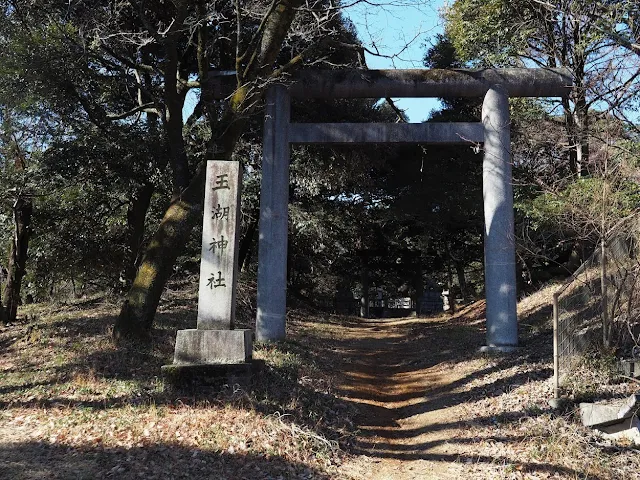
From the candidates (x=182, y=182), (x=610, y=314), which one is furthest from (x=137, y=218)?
(x=610, y=314)

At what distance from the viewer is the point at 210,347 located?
7.78 meters

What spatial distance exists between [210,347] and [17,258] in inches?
296

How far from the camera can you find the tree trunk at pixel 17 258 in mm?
12797

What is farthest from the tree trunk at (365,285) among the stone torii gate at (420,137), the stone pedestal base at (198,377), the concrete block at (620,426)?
the concrete block at (620,426)

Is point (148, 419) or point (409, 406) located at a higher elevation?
point (148, 419)

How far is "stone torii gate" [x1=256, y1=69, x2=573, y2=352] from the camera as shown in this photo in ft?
37.4

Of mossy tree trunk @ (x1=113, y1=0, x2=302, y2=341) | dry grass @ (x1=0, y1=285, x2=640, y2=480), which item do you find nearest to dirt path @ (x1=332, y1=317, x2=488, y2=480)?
dry grass @ (x1=0, y1=285, x2=640, y2=480)

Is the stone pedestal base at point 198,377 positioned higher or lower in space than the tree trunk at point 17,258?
lower

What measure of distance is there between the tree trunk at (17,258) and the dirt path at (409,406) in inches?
305

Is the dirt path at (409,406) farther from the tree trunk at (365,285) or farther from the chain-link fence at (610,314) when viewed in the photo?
the tree trunk at (365,285)

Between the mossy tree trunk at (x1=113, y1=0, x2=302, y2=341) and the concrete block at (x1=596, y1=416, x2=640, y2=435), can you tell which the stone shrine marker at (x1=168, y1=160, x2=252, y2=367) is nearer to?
the mossy tree trunk at (x1=113, y1=0, x2=302, y2=341)

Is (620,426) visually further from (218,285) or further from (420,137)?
(420,137)

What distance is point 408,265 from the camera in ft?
93.8

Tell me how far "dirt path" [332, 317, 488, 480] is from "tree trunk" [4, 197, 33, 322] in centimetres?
774
